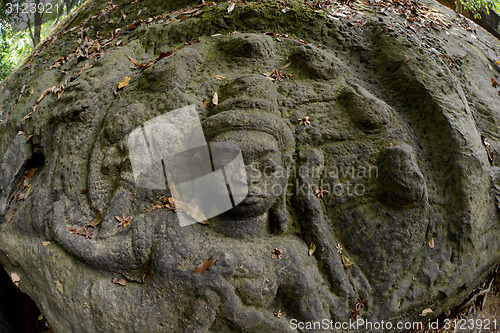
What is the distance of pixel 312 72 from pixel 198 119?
1006 millimetres

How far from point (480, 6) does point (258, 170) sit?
6.11 m

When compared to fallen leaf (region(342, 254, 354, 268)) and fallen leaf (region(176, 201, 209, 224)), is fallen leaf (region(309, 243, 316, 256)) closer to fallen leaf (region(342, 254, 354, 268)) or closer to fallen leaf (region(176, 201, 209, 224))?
fallen leaf (region(342, 254, 354, 268))

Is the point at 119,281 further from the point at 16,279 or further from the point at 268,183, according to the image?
the point at 268,183

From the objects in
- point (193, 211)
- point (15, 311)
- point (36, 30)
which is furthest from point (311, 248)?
point (36, 30)

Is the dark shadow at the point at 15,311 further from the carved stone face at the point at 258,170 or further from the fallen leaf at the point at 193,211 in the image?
the carved stone face at the point at 258,170

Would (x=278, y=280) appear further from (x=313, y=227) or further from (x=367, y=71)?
(x=367, y=71)

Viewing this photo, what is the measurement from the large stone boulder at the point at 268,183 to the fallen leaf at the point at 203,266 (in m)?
0.02

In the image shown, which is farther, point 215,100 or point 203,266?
point 215,100

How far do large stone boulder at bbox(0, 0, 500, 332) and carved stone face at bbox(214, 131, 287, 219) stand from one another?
1cm

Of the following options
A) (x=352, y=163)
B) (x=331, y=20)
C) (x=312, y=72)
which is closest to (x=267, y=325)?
(x=352, y=163)

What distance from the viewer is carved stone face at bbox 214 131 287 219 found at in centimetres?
200

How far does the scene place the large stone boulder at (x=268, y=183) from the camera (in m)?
1.94

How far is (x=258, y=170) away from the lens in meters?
2.03

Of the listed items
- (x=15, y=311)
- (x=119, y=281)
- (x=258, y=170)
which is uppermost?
(x=258, y=170)
